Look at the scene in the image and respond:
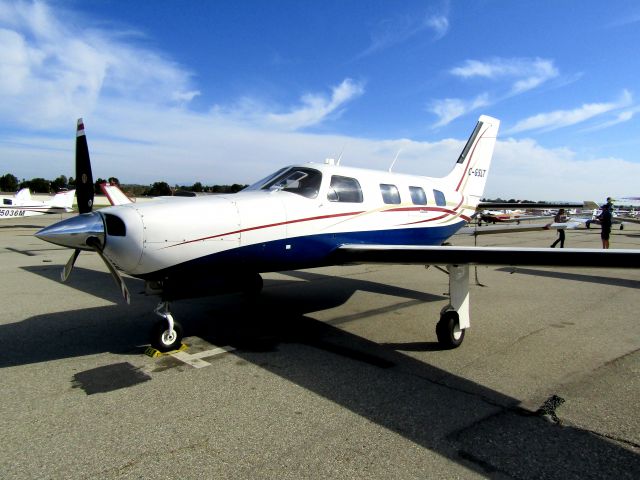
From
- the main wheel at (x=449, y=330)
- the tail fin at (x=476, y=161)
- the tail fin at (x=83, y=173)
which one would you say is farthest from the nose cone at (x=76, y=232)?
the tail fin at (x=476, y=161)

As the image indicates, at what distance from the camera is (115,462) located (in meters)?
2.93

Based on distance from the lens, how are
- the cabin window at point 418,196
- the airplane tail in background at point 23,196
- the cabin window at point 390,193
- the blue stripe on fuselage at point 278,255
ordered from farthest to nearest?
the airplane tail in background at point 23,196 < the cabin window at point 418,196 < the cabin window at point 390,193 < the blue stripe on fuselage at point 278,255

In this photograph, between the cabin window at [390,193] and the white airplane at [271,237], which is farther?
the cabin window at [390,193]

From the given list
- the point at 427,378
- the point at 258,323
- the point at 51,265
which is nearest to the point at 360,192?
the point at 258,323

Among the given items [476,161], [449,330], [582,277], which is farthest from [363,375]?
[582,277]

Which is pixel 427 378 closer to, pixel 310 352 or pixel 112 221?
pixel 310 352

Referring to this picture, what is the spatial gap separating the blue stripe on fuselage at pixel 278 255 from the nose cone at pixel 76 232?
660 mm

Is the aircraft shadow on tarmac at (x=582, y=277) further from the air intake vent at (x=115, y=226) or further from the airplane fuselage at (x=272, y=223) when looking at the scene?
the air intake vent at (x=115, y=226)

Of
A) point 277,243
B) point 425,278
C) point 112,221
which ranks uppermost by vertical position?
point 112,221

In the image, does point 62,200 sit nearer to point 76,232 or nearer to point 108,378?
point 76,232

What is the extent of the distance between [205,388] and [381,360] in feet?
6.83

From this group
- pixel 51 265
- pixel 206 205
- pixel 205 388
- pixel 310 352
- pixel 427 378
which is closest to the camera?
pixel 205 388

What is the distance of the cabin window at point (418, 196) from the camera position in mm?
7757

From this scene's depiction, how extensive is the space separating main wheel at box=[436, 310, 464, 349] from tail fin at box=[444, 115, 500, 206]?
204 inches
